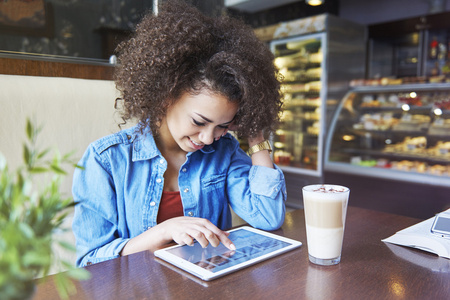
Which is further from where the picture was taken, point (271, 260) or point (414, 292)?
point (271, 260)

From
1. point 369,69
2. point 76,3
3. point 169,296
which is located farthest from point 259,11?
point 169,296

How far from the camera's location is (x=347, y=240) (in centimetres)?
101

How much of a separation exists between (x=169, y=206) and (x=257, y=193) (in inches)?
12.2

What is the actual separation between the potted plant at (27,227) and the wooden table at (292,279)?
1.28 feet

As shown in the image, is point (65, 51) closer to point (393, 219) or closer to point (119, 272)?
point (119, 272)

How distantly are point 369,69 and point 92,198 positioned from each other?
4695mm

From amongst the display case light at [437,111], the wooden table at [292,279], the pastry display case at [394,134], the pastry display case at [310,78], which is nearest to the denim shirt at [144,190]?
the wooden table at [292,279]

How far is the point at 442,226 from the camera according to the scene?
0.98 meters

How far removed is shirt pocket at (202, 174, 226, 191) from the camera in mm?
1284

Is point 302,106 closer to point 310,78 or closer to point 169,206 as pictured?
point 310,78

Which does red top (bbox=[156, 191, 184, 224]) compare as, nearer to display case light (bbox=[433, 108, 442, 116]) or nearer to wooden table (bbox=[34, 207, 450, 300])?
wooden table (bbox=[34, 207, 450, 300])

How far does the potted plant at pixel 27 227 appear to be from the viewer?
0.28 meters

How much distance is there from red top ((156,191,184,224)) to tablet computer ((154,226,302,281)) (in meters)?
0.26

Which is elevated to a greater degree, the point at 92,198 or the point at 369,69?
the point at 369,69
